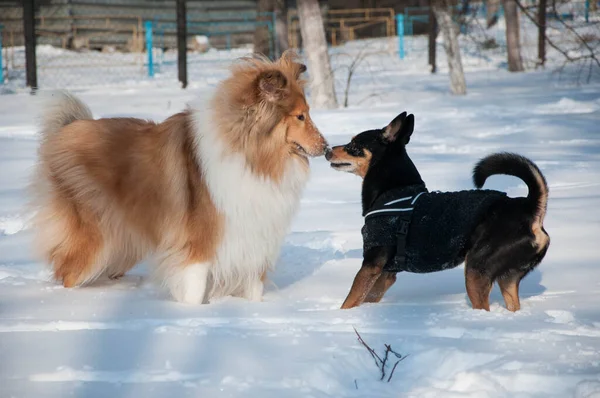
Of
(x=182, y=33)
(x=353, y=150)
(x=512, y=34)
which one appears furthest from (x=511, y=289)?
(x=512, y=34)

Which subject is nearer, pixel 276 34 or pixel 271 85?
pixel 271 85

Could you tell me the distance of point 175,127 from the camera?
15.2 feet

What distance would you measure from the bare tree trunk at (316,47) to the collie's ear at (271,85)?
9.21m

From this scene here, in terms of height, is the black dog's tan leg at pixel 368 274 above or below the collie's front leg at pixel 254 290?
above

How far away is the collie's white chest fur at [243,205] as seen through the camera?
447 centimetres

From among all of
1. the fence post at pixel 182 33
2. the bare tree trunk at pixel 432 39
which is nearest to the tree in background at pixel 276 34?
the fence post at pixel 182 33

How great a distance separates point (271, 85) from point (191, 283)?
128 centimetres

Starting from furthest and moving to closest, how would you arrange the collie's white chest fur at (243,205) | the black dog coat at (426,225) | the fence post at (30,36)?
the fence post at (30,36) < the collie's white chest fur at (243,205) < the black dog coat at (426,225)

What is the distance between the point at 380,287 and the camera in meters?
4.54

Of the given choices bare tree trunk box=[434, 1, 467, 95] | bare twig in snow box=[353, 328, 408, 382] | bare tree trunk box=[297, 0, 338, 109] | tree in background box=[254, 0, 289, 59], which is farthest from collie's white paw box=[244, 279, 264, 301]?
tree in background box=[254, 0, 289, 59]

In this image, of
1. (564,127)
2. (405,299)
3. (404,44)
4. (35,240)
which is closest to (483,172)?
(405,299)

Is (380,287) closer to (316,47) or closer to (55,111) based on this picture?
(55,111)

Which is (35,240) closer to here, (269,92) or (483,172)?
(269,92)

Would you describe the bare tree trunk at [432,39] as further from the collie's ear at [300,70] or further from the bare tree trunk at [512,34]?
the collie's ear at [300,70]
